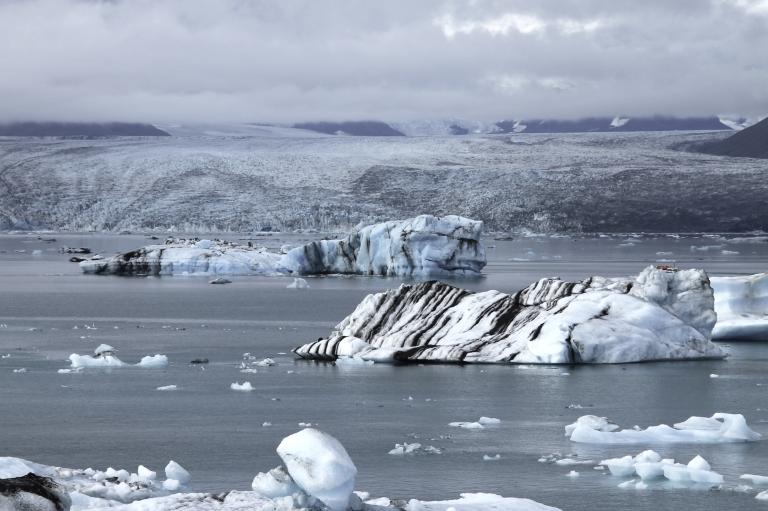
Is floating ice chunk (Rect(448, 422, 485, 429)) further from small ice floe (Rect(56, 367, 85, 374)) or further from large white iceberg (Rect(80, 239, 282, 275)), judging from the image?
large white iceberg (Rect(80, 239, 282, 275))

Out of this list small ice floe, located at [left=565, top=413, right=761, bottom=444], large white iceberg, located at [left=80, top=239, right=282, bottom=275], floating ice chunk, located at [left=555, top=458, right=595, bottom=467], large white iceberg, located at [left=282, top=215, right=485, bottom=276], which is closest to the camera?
floating ice chunk, located at [left=555, top=458, right=595, bottom=467]

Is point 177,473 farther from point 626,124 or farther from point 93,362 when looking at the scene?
point 626,124

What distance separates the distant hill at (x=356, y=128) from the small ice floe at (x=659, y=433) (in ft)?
482

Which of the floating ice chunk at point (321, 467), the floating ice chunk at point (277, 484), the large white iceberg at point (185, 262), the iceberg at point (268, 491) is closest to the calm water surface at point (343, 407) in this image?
the iceberg at point (268, 491)

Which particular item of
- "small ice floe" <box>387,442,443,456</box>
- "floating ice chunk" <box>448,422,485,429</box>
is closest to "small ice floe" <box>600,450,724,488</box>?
"small ice floe" <box>387,442,443,456</box>

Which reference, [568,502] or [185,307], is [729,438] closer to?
[568,502]

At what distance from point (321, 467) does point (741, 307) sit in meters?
14.3

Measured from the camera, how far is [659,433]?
10844mm

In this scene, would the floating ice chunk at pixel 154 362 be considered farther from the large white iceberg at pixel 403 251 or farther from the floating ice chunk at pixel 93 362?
the large white iceberg at pixel 403 251

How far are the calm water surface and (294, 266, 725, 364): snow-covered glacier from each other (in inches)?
13.6

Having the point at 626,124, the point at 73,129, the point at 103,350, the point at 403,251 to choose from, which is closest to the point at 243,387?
the point at 103,350

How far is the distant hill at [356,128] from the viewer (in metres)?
163

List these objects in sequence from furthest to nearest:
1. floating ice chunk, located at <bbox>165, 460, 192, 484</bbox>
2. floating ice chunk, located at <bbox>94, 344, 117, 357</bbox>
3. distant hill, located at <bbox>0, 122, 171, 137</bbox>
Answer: distant hill, located at <bbox>0, 122, 171, 137</bbox> → floating ice chunk, located at <bbox>94, 344, 117, 357</bbox> → floating ice chunk, located at <bbox>165, 460, 192, 484</bbox>

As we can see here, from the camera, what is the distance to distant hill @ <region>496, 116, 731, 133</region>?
169375mm
